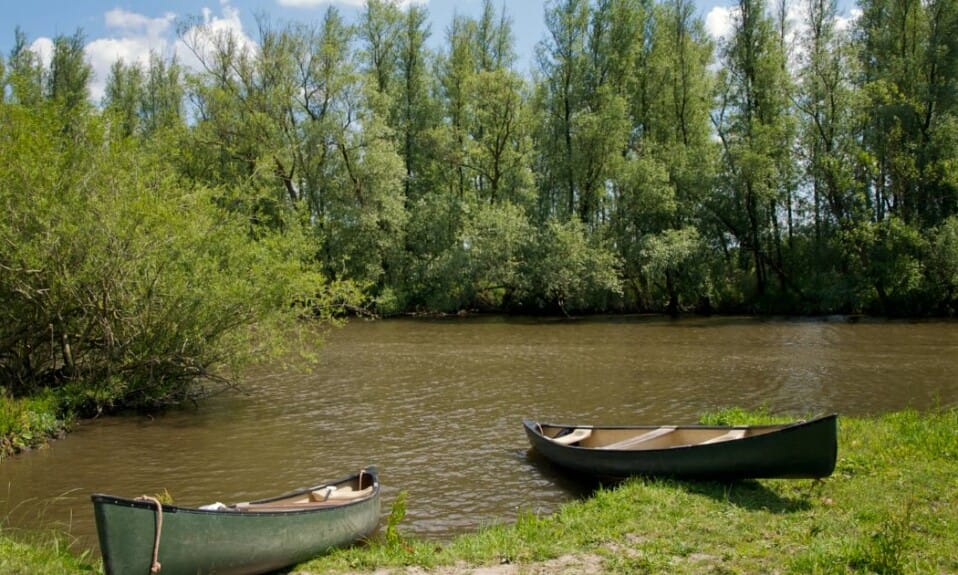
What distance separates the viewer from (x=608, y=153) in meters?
43.7

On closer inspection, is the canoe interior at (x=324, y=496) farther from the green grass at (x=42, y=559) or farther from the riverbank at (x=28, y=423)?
the riverbank at (x=28, y=423)

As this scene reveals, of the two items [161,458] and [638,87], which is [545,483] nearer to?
[161,458]

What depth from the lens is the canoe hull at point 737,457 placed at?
28.8 ft

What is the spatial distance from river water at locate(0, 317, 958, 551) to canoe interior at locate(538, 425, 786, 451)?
823mm

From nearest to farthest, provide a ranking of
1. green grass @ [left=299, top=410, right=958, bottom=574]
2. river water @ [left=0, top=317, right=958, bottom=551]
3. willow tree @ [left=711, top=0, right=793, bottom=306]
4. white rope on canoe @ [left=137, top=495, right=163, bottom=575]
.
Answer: white rope on canoe @ [left=137, top=495, right=163, bottom=575] < green grass @ [left=299, top=410, right=958, bottom=574] < river water @ [left=0, top=317, right=958, bottom=551] < willow tree @ [left=711, top=0, right=793, bottom=306]

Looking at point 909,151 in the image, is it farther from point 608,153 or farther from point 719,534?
point 719,534

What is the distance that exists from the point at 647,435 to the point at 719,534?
372 centimetres

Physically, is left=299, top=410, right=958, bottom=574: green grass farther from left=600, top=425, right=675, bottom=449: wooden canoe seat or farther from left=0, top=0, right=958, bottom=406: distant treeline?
left=0, top=0, right=958, bottom=406: distant treeline

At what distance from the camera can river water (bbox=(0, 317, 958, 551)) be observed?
36.6 feet

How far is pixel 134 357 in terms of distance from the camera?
15.6m

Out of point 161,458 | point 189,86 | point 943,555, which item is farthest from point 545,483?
point 189,86

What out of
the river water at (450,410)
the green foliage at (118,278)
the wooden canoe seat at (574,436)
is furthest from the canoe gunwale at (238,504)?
the green foliage at (118,278)

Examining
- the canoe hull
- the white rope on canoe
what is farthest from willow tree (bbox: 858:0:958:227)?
the white rope on canoe

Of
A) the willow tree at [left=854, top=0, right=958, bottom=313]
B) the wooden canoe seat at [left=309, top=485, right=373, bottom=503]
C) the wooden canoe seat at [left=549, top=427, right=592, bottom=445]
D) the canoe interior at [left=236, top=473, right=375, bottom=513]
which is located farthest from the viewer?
the willow tree at [left=854, top=0, right=958, bottom=313]
